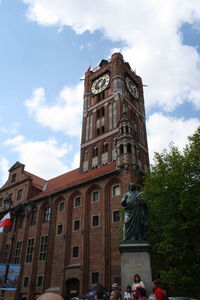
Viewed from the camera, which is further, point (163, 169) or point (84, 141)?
point (84, 141)

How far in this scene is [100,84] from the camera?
49281 millimetres

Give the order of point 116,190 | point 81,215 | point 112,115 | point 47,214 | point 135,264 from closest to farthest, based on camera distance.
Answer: point 135,264 → point 116,190 → point 81,215 → point 47,214 → point 112,115

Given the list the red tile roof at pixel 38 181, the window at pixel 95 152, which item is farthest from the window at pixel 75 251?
the window at pixel 95 152

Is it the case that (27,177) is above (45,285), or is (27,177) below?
above

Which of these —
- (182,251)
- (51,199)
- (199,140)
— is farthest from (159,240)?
(51,199)

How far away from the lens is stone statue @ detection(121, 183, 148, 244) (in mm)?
11445

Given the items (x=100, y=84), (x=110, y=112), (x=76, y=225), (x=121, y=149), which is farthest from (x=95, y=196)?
(x=100, y=84)

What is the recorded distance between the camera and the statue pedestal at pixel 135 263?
1032 centimetres

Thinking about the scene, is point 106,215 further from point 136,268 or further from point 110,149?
point 136,268

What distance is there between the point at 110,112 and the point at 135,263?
34.2m

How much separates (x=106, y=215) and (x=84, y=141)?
18.7 meters

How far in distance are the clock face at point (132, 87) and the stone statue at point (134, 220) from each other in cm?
3802

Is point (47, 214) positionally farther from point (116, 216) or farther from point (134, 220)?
point (134, 220)

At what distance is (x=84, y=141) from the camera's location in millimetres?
43906
